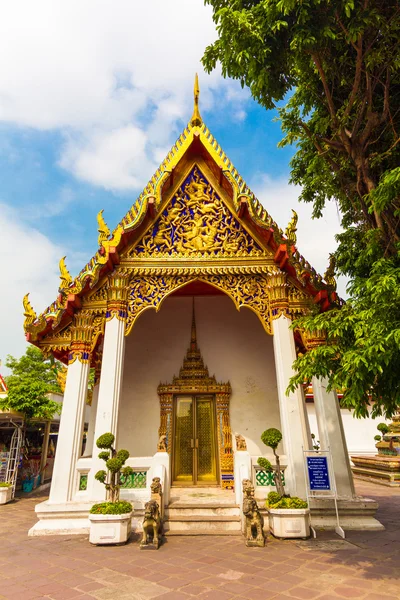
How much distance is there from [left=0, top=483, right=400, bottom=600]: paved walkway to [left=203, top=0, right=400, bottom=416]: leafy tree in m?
1.80

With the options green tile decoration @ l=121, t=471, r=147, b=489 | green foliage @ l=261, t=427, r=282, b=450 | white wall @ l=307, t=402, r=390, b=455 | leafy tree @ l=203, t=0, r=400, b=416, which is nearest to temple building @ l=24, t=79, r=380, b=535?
green tile decoration @ l=121, t=471, r=147, b=489

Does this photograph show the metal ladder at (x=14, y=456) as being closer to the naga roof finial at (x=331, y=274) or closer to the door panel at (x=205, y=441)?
the door panel at (x=205, y=441)

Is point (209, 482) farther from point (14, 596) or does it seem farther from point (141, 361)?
point (14, 596)

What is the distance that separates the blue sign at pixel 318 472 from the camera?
19.1ft

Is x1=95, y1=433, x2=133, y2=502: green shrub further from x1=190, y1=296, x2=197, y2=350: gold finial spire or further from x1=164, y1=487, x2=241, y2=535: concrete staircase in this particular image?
x1=190, y1=296, x2=197, y2=350: gold finial spire

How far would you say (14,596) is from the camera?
3535mm

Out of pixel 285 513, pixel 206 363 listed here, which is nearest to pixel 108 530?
pixel 285 513

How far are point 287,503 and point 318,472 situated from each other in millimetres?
749

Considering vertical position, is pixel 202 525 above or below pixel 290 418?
below

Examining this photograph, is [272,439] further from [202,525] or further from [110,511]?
[110,511]

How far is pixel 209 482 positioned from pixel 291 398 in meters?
3.06

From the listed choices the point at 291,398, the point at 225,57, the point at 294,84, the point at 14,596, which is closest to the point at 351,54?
the point at 294,84

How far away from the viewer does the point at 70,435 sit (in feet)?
20.9

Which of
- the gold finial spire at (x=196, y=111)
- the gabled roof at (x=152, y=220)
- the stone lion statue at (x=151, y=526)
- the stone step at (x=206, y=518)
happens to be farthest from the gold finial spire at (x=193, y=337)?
the gold finial spire at (x=196, y=111)
